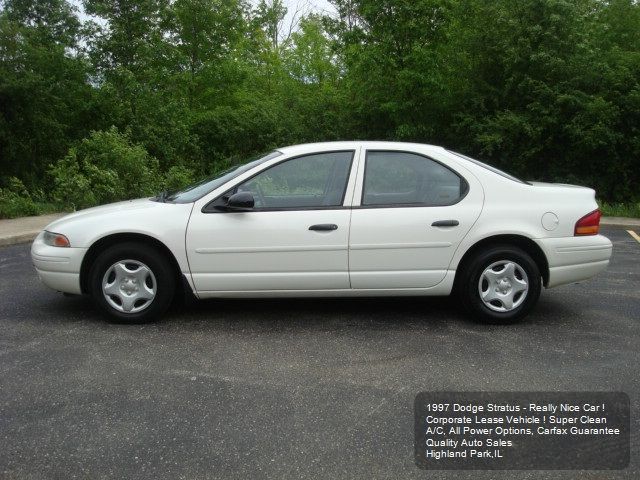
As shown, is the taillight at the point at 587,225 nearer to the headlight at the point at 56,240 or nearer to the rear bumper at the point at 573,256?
the rear bumper at the point at 573,256

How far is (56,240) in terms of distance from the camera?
507 centimetres

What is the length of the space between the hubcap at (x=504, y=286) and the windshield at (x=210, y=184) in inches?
81.5

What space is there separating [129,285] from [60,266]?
60 cm

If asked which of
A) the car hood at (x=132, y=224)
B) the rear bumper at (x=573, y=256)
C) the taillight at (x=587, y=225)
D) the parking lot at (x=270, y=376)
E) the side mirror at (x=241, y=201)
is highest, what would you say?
the side mirror at (x=241, y=201)

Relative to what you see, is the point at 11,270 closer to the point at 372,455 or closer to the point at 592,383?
the point at 372,455

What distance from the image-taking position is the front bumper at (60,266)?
197 inches

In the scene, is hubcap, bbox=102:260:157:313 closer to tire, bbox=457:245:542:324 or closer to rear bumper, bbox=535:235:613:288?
tire, bbox=457:245:542:324

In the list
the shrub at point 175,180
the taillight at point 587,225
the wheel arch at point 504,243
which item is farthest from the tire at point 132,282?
the shrub at point 175,180

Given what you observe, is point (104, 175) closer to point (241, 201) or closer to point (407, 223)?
point (241, 201)

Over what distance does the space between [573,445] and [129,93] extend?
64.5 feet

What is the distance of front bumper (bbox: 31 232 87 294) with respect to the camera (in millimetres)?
5004

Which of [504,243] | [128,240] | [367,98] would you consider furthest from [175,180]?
[504,243]

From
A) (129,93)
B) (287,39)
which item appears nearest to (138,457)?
(129,93)

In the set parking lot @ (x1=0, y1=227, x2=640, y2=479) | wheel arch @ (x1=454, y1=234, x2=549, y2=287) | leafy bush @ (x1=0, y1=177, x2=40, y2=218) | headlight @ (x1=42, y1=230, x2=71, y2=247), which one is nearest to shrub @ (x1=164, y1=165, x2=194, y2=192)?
leafy bush @ (x1=0, y1=177, x2=40, y2=218)
